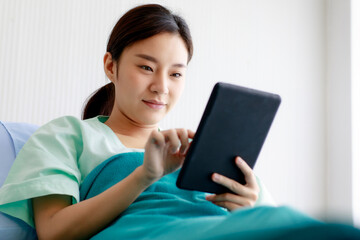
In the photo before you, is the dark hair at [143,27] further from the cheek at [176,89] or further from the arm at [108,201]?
the arm at [108,201]

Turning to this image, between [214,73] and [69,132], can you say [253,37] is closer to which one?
[214,73]

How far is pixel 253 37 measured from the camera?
2689 millimetres

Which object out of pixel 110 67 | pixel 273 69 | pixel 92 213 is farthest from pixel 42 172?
pixel 273 69

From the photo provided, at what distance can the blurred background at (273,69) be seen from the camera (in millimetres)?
2148

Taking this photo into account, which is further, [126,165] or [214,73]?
[214,73]

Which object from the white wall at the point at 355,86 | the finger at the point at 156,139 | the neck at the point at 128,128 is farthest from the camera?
the white wall at the point at 355,86

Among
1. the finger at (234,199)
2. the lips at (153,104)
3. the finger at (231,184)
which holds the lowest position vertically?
the finger at (234,199)

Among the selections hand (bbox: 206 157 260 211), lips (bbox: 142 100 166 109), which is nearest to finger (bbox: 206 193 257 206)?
hand (bbox: 206 157 260 211)

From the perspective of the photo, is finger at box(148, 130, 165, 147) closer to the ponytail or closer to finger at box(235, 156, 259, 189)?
finger at box(235, 156, 259, 189)

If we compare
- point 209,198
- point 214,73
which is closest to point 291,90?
point 214,73

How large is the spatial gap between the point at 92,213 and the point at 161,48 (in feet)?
1.52

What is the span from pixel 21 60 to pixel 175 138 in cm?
145

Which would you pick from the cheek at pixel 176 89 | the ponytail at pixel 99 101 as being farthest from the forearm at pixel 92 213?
the ponytail at pixel 99 101

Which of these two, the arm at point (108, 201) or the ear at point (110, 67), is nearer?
the arm at point (108, 201)
